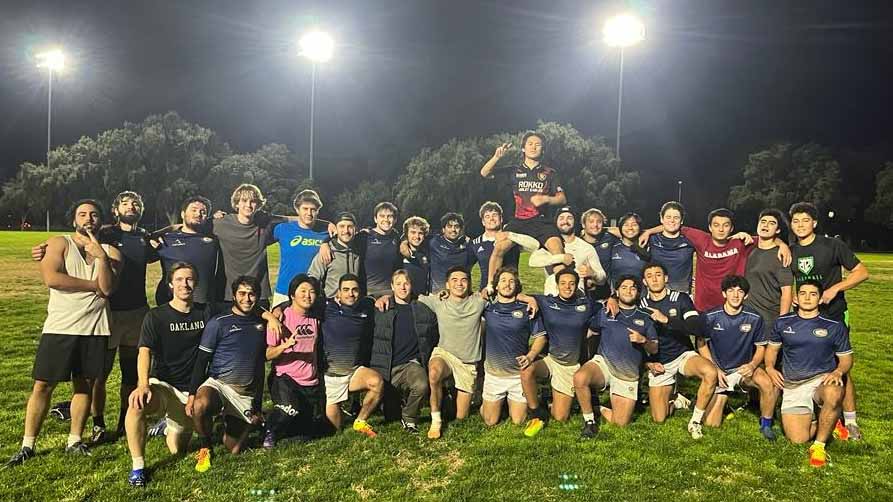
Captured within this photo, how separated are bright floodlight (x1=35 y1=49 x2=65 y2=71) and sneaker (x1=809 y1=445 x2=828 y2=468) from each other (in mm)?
53742

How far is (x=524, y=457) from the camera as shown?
5137 mm

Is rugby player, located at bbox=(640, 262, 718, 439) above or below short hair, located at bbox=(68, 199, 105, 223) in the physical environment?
below

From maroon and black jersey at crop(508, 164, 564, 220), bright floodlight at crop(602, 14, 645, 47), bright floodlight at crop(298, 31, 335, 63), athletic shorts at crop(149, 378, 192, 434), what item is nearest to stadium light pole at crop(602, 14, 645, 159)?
bright floodlight at crop(602, 14, 645, 47)

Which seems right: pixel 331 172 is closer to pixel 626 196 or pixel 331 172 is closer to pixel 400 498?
pixel 626 196

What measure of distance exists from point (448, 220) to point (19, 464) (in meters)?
4.40

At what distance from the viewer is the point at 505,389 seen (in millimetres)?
5973

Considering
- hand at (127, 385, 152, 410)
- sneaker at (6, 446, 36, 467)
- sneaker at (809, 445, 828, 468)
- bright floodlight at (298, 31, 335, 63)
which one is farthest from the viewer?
bright floodlight at (298, 31, 335, 63)

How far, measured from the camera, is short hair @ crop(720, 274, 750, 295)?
5.89 meters

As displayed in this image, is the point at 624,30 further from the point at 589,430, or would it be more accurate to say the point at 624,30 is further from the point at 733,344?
the point at 589,430

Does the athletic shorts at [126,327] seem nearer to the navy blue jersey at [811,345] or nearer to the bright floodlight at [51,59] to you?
the navy blue jersey at [811,345]

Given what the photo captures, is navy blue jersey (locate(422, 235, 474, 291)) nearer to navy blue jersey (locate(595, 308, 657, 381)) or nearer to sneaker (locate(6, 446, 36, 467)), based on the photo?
navy blue jersey (locate(595, 308, 657, 381))

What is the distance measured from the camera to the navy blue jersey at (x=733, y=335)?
232 inches

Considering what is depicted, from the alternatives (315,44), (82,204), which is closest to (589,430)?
(82,204)

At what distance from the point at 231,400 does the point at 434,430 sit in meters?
1.77
